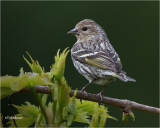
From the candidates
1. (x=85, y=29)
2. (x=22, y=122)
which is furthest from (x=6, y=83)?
(x=85, y=29)

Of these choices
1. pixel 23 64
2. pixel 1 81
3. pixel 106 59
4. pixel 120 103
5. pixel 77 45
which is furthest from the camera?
pixel 23 64

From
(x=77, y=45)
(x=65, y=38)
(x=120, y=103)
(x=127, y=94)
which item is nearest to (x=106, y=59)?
(x=77, y=45)

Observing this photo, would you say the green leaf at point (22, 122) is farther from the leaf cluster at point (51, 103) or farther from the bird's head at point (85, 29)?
the bird's head at point (85, 29)

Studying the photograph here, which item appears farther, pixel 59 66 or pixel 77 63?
pixel 77 63

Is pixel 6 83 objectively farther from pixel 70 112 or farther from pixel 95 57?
pixel 95 57

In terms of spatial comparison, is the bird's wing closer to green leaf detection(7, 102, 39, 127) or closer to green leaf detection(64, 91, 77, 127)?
green leaf detection(7, 102, 39, 127)

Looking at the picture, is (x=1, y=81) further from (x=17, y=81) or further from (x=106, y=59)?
(x=106, y=59)

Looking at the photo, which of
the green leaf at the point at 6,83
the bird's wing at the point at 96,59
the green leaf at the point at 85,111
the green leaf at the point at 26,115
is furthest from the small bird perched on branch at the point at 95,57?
the green leaf at the point at 6,83

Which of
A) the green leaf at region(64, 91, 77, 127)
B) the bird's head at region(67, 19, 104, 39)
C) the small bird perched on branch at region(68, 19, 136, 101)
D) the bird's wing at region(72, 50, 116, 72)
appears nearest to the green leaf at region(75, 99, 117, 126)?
the green leaf at region(64, 91, 77, 127)
